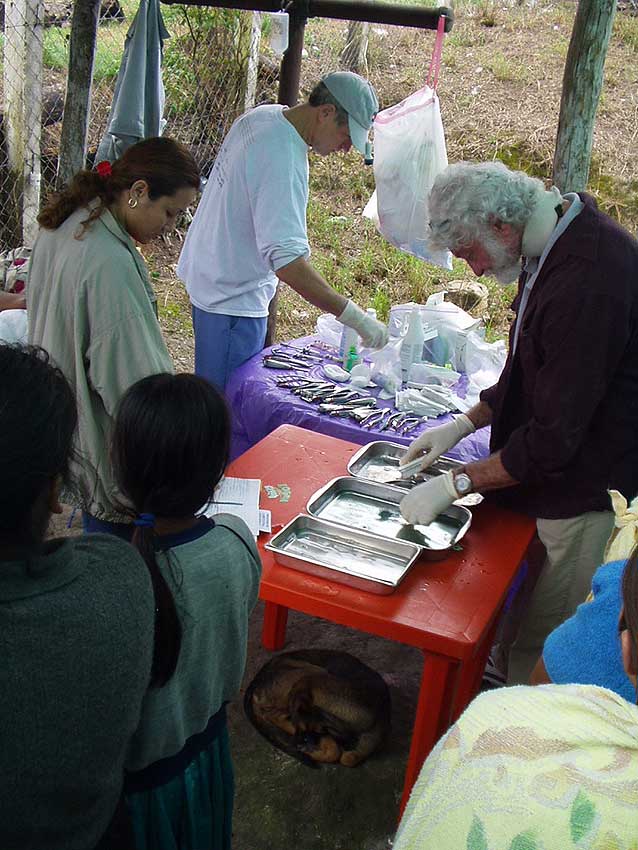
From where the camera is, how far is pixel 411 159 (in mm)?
3547

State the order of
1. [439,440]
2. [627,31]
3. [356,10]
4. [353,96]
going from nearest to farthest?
[439,440] < [353,96] < [356,10] < [627,31]

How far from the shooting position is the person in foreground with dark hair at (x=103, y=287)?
1.91 metres

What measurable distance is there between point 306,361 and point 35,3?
3.21m

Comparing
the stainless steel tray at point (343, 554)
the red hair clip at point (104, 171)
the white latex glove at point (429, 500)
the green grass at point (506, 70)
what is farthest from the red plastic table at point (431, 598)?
the green grass at point (506, 70)

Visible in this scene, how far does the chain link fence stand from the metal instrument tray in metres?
2.99

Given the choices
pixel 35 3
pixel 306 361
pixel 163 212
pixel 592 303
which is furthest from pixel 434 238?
pixel 35 3

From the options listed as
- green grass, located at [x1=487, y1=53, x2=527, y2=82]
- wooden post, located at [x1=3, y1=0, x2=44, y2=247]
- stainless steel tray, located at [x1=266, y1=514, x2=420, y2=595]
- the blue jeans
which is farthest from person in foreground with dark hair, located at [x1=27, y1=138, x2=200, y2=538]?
green grass, located at [x1=487, y1=53, x2=527, y2=82]

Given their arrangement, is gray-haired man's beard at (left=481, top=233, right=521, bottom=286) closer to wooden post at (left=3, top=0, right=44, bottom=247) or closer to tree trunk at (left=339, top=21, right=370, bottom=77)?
wooden post at (left=3, top=0, right=44, bottom=247)

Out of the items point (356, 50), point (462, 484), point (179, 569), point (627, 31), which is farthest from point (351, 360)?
point (627, 31)

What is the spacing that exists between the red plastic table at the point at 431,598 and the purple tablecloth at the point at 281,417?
1.69ft

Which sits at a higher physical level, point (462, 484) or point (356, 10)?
point (356, 10)

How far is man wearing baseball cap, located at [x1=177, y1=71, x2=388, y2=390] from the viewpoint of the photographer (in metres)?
2.95

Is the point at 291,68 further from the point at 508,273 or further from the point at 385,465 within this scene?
the point at 385,465

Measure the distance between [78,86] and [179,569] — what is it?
3.01m
